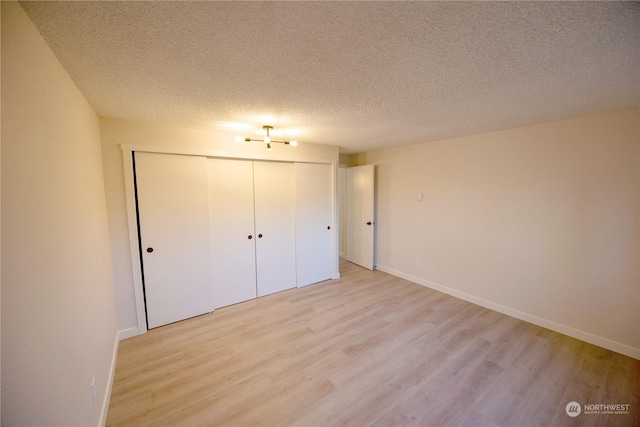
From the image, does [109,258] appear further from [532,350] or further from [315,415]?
[532,350]

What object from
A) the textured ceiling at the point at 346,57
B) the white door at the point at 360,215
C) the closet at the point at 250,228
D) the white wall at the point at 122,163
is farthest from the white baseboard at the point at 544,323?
the white wall at the point at 122,163

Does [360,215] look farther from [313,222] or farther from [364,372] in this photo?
[364,372]

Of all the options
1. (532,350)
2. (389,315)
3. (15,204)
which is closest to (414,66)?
(15,204)

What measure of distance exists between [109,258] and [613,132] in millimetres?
4951

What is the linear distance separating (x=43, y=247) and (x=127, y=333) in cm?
206

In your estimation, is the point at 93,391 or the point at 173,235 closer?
the point at 93,391

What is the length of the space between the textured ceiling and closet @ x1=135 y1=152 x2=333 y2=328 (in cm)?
83

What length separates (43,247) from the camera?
993mm

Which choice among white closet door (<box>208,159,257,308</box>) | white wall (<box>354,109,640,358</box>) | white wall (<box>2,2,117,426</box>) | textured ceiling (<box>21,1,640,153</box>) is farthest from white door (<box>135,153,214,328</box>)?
white wall (<box>354,109,640,358</box>)

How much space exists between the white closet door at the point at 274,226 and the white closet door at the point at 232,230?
11 centimetres

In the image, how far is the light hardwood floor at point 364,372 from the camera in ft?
5.26

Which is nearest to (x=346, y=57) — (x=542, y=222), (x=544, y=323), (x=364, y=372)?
(x=364, y=372)

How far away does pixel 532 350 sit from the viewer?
222 cm

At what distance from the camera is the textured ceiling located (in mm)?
952
